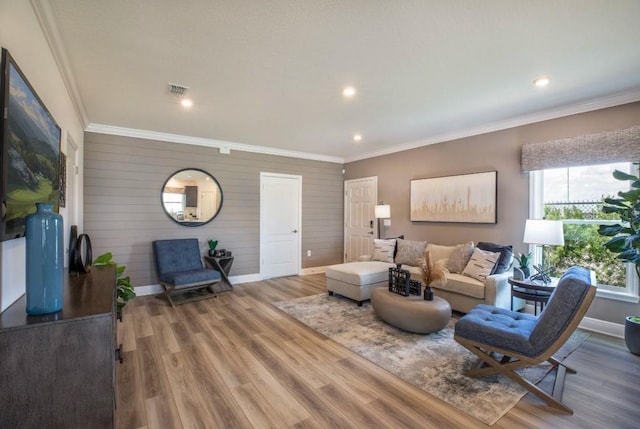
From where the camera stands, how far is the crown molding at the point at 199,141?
4.36m

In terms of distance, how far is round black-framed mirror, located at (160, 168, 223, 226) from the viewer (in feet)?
15.9

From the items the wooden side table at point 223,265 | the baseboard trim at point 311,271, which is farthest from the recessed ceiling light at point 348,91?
the baseboard trim at point 311,271

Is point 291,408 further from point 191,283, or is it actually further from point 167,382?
point 191,283

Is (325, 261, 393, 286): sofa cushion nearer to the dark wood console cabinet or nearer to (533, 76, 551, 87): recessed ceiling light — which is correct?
(533, 76, 551, 87): recessed ceiling light

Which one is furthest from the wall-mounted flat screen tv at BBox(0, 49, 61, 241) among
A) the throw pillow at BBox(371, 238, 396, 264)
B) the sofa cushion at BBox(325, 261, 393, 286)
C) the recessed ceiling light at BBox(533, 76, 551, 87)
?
the throw pillow at BBox(371, 238, 396, 264)

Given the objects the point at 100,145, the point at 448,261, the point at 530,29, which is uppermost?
the point at 530,29

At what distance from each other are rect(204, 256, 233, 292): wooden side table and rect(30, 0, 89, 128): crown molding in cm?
271

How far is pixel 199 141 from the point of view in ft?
16.5

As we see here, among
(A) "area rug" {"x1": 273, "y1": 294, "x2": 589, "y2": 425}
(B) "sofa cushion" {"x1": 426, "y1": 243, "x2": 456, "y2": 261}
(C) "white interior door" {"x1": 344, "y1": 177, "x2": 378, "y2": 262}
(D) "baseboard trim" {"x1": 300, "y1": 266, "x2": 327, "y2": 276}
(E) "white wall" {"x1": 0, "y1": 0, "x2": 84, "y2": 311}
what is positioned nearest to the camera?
(E) "white wall" {"x1": 0, "y1": 0, "x2": 84, "y2": 311}

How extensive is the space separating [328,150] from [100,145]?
3.77 m

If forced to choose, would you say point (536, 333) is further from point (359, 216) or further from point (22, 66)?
point (359, 216)

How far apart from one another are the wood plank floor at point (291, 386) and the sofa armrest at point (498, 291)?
0.79 meters

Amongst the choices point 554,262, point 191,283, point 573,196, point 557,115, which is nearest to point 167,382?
point 191,283

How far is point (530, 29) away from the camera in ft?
6.75
